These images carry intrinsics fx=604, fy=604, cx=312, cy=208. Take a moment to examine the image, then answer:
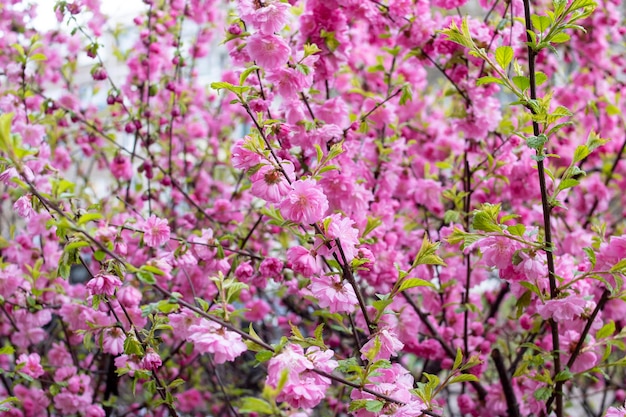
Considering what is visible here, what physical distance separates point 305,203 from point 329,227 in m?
0.07

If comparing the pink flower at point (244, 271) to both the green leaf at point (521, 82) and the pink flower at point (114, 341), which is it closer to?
the pink flower at point (114, 341)

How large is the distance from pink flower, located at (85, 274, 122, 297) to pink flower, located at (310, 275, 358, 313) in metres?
0.39

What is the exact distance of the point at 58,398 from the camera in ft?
5.74

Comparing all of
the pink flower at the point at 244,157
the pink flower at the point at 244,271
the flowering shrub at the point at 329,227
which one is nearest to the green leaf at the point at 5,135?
the flowering shrub at the point at 329,227

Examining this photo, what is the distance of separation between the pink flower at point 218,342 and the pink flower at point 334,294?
186 millimetres

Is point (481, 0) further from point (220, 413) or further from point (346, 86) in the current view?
point (220, 413)

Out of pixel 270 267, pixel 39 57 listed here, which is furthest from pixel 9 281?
pixel 270 267

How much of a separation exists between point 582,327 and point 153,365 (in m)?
1.01

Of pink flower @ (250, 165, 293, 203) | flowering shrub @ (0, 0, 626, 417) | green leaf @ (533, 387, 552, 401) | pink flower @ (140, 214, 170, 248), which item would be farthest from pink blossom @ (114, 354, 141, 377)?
green leaf @ (533, 387, 552, 401)

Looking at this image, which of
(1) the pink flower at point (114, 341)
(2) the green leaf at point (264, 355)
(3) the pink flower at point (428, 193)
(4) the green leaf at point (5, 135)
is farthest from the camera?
(3) the pink flower at point (428, 193)

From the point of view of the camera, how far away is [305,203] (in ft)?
3.70

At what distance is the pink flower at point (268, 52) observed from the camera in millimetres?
1307

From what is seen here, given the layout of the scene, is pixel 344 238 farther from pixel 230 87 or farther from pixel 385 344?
pixel 230 87

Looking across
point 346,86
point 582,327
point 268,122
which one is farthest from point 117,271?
point 346,86
